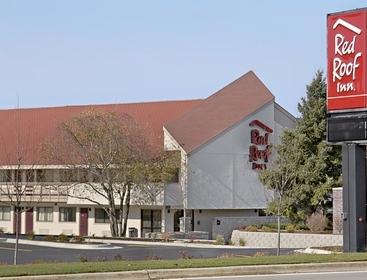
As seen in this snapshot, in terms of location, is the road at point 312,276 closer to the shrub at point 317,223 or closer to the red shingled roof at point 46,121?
the shrub at point 317,223

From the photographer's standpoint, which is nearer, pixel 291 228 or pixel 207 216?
pixel 291 228

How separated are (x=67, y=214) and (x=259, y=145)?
1571 cm

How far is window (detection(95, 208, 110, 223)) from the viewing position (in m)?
55.9

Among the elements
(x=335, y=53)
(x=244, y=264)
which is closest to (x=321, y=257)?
(x=244, y=264)

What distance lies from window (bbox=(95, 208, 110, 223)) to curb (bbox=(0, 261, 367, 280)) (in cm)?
3704

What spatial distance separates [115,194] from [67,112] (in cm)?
1106

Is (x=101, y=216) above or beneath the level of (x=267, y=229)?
above

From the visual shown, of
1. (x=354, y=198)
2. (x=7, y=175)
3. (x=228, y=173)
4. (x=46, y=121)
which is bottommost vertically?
(x=354, y=198)

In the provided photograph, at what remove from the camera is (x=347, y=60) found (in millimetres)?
25406

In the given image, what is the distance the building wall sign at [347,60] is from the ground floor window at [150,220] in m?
29.3

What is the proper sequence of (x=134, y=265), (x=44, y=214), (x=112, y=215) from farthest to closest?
(x=44, y=214) < (x=112, y=215) < (x=134, y=265)

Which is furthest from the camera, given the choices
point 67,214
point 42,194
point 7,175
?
point 67,214

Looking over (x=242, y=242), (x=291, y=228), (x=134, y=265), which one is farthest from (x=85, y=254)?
(x=291, y=228)

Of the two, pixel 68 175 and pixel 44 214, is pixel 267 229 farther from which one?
pixel 44 214
